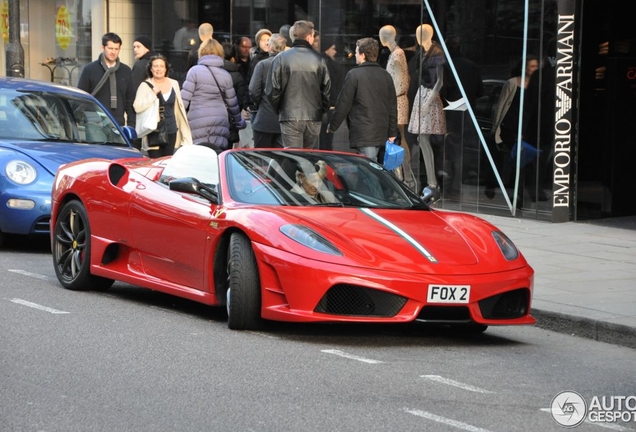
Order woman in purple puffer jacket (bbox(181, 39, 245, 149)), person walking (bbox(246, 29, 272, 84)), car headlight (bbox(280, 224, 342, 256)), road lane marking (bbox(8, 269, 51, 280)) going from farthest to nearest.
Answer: person walking (bbox(246, 29, 272, 84))
woman in purple puffer jacket (bbox(181, 39, 245, 149))
road lane marking (bbox(8, 269, 51, 280))
car headlight (bbox(280, 224, 342, 256))

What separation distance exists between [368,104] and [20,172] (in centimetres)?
407

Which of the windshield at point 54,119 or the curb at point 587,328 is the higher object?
the windshield at point 54,119

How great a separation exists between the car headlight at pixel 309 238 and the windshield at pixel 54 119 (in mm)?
5726

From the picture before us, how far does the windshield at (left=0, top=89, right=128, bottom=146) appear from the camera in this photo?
1301 centimetres

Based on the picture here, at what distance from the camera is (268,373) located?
6.80 meters

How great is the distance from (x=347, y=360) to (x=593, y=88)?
27.5 ft

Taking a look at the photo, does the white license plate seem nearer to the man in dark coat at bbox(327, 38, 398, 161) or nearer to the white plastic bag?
the man in dark coat at bbox(327, 38, 398, 161)

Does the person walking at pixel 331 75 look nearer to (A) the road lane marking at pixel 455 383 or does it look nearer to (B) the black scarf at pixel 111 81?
(B) the black scarf at pixel 111 81

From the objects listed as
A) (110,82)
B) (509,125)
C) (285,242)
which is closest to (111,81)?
(110,82)

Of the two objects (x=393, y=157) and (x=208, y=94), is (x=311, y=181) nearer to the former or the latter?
(x=393, y=157)

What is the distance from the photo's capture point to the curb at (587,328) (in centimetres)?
837

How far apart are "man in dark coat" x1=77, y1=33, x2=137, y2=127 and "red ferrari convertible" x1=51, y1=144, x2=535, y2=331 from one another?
5.80 m

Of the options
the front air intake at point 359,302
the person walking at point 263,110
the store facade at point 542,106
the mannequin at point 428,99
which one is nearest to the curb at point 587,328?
the front air intake at point 359,302

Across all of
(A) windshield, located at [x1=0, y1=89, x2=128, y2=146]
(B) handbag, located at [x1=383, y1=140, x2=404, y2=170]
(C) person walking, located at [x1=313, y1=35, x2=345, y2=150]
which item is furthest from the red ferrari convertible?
(C) person walking, located at [x1=313, y1=35, x2=345, y2=150]
